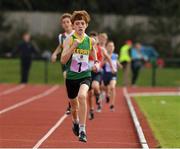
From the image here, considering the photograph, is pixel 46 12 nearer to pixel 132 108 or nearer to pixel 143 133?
pixel 132 108

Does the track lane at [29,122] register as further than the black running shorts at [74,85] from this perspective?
Yes

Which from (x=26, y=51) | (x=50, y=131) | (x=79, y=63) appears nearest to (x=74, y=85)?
(x=79, y=63)

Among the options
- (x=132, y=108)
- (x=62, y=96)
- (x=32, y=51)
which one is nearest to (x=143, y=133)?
(x=132, y=108)

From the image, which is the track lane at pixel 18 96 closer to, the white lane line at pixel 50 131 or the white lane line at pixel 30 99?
the white lane line at pixel 30 99

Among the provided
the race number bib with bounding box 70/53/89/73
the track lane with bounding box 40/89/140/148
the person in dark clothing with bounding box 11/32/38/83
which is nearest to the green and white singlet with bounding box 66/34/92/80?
the race number bib with bounding box 70/53/89/73

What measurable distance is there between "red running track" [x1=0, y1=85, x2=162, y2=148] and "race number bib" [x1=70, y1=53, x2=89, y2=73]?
129cm

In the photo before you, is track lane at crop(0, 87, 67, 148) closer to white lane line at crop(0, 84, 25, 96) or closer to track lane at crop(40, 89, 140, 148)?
track lane at crop(40, 89, 140, 148)

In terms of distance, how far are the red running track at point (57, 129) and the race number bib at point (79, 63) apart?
129 cm

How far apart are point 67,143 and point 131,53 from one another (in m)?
22.8

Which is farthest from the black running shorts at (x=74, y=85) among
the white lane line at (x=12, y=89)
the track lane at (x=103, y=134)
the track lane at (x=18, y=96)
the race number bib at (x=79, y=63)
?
the white lane line at (x=12, y=89)

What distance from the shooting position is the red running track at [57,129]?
42.4 feet

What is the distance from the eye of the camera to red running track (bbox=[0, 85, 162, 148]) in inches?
509

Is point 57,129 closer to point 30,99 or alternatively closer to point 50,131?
point 50,131

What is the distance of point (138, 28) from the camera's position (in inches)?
2176
